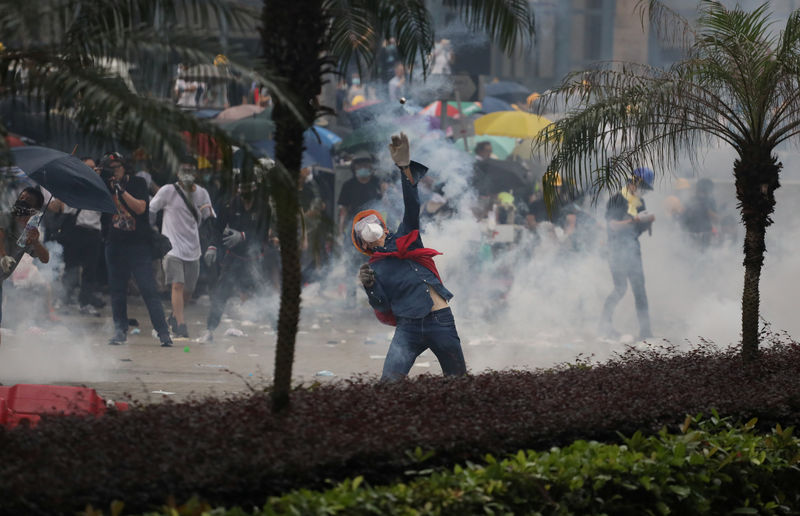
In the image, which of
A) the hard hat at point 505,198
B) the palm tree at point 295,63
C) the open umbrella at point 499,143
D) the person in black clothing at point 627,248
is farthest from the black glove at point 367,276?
the open umbrella at point 499,143

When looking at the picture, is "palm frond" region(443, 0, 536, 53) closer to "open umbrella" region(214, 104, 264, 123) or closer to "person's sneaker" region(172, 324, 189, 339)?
"person's sneaker" region(172, 324, 189, 339)

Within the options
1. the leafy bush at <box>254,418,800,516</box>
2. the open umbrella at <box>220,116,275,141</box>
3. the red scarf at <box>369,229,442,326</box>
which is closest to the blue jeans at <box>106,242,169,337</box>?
the open umbrella at <box>220,116,275,141</box>

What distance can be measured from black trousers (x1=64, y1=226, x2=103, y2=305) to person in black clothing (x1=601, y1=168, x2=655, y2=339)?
19.0ft

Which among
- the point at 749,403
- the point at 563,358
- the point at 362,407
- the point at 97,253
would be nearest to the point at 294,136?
the point at 362,407

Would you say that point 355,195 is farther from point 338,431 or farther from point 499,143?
point 338,431

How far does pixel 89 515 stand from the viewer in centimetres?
398

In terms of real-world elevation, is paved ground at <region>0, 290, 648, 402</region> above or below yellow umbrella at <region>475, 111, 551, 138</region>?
below

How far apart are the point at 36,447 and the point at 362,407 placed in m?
1.54

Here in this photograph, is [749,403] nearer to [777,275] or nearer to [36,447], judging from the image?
[36,447]

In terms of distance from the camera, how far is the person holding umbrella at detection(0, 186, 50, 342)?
32.5 feet

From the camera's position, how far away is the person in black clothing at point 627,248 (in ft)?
43.6

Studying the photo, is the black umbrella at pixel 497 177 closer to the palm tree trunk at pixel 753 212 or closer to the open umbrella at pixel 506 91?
the open umbrella at pixel 506 91

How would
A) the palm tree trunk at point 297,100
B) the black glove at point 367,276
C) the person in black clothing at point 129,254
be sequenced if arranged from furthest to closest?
the person in black clothing at point 129,254 → the black glove at point 367,276 → the palm tree trunk at point 297,100

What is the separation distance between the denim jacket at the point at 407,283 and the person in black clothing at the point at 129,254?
4701 millimetres
